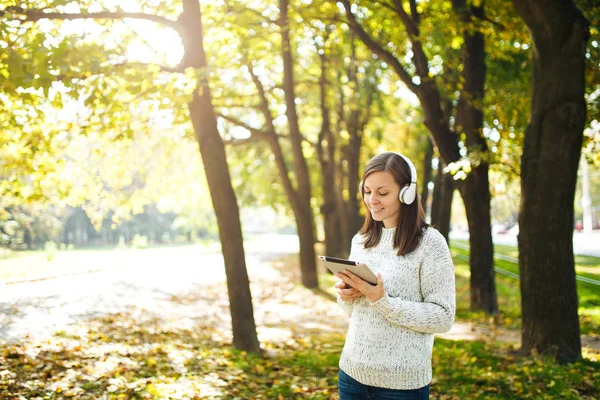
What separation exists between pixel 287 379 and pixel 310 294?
32.7 feet

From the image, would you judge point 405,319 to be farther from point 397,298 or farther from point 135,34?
point 135,34

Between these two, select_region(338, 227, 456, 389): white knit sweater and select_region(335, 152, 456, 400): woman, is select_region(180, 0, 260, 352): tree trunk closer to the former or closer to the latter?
select_region(335, 152, 456, 400): woman

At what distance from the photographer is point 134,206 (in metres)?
19.8

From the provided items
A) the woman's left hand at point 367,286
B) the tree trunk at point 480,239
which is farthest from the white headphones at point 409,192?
the tree trunk at point 480,239

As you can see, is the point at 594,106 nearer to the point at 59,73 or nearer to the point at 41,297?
the point at 59,73

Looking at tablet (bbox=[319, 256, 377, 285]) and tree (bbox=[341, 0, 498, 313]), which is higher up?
tree (bbox=[341, 0, 498, 313])

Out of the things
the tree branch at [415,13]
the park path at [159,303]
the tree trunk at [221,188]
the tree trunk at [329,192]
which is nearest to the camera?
the tree trunk at [221,188]

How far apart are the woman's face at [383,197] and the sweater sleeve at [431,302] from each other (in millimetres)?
256

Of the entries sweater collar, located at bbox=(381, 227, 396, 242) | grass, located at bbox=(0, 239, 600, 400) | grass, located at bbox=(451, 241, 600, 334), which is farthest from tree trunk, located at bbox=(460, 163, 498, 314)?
sweater collar, located at bbox=(381, 227, 396, 242)

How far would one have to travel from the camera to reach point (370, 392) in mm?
3168

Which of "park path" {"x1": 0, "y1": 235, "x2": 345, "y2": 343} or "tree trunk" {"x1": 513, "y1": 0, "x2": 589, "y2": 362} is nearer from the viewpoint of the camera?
"tree trunk" {"x1": 513, "y1": 0, "x2": 589, "y2": 362}

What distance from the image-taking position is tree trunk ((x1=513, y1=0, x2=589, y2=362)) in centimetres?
711

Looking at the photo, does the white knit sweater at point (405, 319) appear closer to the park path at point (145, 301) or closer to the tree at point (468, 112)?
the tree at point (468, 112)

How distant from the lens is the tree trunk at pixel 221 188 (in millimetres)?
8453
